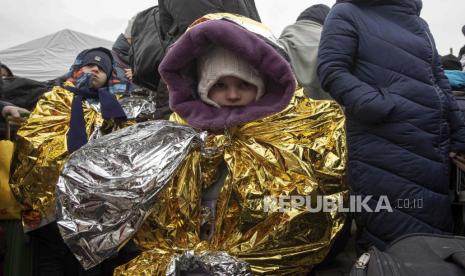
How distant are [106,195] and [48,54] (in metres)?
9.66

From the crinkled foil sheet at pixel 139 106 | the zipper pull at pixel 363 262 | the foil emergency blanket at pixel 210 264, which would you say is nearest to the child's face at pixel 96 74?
the crinkled foil sheet at pixel 139 106

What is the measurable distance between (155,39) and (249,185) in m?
0.84

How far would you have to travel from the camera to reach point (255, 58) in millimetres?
1199

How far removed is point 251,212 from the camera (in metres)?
1.08

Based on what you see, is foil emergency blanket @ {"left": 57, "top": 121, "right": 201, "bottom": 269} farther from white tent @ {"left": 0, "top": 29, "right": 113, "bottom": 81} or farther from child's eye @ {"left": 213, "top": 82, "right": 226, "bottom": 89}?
white tent @ {"left": 0, "top": 29, "right": 113, "bottom": 81}

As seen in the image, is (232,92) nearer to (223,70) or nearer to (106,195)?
(223,70)

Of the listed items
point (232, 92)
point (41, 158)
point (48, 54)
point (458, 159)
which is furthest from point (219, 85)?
point (48, 54)

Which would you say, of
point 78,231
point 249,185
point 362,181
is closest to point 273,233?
point 249,185

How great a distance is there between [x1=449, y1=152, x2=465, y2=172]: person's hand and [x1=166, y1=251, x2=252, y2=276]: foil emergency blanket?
0.97m

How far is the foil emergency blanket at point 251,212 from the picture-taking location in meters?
1.08

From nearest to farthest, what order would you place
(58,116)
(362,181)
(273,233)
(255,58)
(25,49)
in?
(273,233) < (255,58) < (362,181) < (58,116) < (25,49)

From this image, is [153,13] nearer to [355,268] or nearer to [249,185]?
[249,185]

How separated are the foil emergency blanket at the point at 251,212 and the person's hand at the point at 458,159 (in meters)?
0.63

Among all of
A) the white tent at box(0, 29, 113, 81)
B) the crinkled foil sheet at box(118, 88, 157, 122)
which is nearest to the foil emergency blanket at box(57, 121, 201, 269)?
the crinkled foil sheet at box(118, 88, 157, 122)
